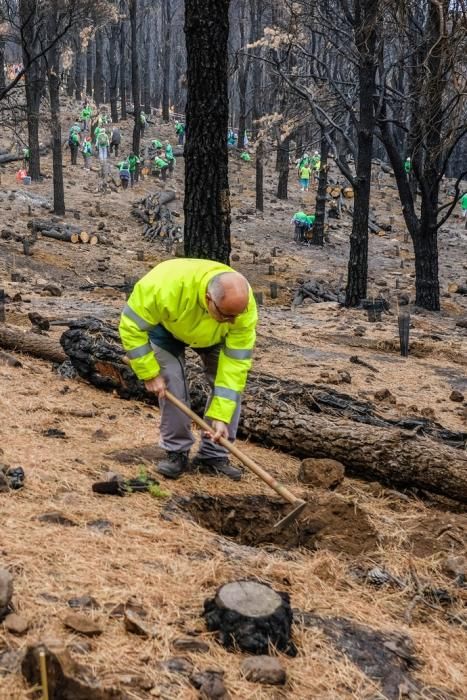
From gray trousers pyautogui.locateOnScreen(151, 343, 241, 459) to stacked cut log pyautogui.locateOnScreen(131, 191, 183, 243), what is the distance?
17.1 metres

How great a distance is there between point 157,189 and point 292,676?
27416 mm

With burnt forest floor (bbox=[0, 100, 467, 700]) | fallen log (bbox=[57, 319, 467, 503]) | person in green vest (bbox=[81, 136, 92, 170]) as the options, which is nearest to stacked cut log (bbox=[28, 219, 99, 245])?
burnt forest floor (bbox=[0, 100, 467, 700])

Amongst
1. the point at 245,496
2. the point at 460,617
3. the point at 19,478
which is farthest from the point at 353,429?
the point at 19,478

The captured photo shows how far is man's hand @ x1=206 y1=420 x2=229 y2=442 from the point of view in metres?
4.19

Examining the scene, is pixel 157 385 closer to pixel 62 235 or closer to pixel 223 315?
pixel 223 315

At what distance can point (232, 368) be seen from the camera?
4316 mm

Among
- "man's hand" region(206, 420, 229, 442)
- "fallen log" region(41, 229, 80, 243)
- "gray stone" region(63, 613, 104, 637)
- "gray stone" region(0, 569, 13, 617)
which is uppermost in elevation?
"man's hand" region(206, 420, 229, 442)

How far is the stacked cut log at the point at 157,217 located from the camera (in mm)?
21781

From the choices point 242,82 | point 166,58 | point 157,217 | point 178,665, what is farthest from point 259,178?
point 178,665

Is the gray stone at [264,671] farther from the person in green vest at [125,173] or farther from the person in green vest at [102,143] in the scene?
the person in green vest at [102,143]

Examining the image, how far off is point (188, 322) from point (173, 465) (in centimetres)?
104

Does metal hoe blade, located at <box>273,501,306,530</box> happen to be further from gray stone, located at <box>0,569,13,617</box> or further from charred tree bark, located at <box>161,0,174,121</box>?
charred tree bark, located at <box>161,0,174,121</box>

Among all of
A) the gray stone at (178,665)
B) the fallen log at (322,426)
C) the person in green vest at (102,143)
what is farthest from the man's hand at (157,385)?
the person in green vest at (102,143)

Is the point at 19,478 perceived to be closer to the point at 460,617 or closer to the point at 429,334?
the point at 460,617
